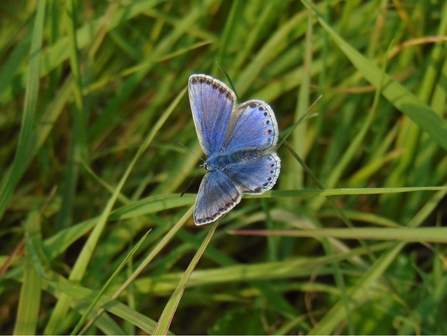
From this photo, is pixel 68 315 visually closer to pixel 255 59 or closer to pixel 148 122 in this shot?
pixel 148 122

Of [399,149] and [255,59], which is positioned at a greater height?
[255,59]

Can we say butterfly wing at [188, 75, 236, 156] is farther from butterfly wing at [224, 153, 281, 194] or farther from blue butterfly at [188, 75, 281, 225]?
butterfly wing at [224, 153, 281, 194]

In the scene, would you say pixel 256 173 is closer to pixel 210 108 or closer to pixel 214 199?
pixel 214 199

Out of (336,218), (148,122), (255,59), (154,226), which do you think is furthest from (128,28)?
(336,218)

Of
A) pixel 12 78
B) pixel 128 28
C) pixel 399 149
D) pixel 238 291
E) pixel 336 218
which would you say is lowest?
pixel 238 291

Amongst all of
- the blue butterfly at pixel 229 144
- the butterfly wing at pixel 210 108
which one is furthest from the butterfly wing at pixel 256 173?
the butterfly wing at pixel 210 108

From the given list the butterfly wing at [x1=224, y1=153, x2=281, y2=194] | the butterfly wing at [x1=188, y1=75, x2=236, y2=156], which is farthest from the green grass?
the butterfly wing at [x1=224, y1=153, x2=281, y2=194]

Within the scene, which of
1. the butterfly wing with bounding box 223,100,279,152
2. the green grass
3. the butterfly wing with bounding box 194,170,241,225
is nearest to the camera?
the butterfly wing with bounding box 194,170,241,225

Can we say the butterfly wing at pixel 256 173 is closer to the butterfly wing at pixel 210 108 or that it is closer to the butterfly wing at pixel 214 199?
the butterfly wing at pixel 214 199

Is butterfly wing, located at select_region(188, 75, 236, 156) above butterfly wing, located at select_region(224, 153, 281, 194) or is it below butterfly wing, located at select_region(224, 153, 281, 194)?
above
